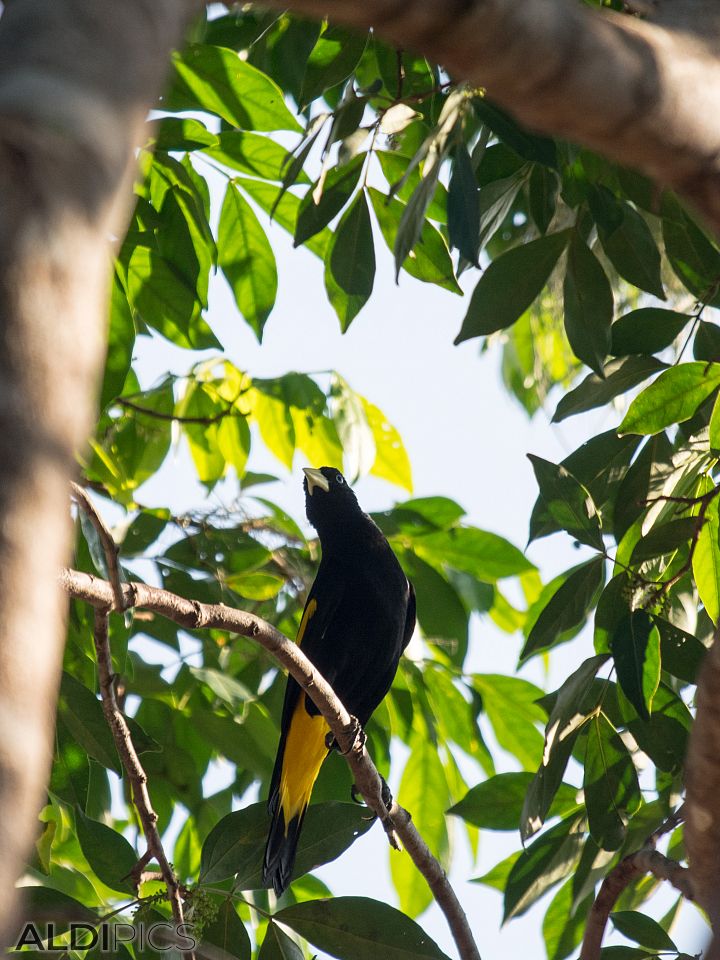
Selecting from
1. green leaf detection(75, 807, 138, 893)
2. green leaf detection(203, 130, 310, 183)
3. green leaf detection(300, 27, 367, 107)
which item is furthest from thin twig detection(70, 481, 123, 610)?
green leaf detection(203, 130, 310, 183)

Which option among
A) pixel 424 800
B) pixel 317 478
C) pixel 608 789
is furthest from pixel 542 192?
pixel 317 478

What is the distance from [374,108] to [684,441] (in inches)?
52.4

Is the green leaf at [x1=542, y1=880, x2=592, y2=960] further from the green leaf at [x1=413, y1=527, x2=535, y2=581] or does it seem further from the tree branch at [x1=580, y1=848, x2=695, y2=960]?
the green leaf at [x1=413, y1=527, x2=535, y2=581]

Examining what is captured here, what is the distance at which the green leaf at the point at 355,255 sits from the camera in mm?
2660

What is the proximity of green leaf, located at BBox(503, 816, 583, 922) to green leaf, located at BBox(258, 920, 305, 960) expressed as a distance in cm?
58

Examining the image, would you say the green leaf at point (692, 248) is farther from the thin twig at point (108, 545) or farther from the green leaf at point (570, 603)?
the thin twig at point (108, 545)

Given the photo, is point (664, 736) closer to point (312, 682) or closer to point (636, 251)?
point (312, 682)

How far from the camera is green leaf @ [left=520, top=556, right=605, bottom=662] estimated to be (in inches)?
102

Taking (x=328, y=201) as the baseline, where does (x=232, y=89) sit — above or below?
above

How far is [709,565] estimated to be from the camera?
2.50 metres

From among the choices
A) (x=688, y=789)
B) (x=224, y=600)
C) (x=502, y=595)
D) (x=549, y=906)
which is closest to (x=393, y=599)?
(x=502, y=595)

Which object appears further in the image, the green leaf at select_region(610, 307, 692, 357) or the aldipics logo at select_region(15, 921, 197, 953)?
the green leaf at select_region(610, 307, 692, 357)

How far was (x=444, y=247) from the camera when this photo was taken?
2.78m

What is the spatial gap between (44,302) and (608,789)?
2203 mm
